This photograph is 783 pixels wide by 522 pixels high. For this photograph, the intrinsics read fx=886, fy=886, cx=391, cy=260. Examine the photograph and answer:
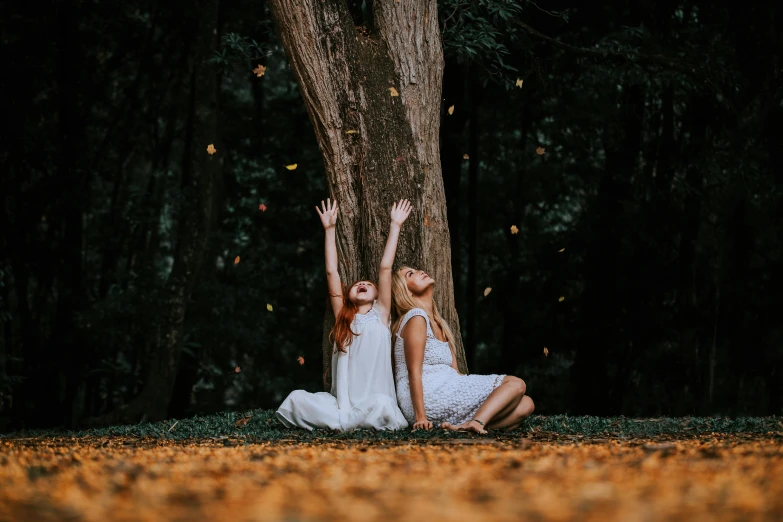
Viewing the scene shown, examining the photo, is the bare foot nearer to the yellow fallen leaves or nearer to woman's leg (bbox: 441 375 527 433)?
woman's leg (bbox: 441 375 527 433)

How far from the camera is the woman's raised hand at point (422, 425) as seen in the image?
5.99 metres

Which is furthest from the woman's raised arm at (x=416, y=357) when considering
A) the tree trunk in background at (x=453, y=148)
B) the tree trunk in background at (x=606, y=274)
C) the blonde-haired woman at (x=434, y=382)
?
the tree trunk in background at (x=606, y=274)

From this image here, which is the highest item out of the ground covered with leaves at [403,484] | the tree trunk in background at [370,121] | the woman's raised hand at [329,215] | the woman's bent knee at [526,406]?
the tree trunk in background at [370,121]

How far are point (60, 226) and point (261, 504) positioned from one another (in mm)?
13599

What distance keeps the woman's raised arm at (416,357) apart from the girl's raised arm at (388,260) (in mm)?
279

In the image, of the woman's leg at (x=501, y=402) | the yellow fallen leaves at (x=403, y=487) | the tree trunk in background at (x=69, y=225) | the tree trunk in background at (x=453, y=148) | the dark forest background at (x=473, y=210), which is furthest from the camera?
the tree trunk in background at (x=69, y=225)

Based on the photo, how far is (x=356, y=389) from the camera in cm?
670

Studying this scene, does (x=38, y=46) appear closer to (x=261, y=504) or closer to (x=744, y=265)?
(x=744, y=265)

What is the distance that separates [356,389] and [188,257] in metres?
5.97

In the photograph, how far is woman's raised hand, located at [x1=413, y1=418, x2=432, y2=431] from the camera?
19.7 feet

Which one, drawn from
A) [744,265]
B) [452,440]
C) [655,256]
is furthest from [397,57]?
[744,265]

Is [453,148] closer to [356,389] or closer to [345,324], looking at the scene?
[345,324]

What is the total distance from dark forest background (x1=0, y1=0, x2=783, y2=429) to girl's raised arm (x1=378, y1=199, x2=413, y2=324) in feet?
19.1

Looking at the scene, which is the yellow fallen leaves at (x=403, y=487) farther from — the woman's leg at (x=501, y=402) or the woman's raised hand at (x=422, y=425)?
the woman's leg at (x=501, y=402)
